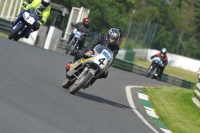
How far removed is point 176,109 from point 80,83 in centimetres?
350

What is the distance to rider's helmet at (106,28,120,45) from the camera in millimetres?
13664

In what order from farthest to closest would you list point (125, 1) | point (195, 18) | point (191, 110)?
1. point (195, 18)
2. point (125, 1)
3. point (191, 110)

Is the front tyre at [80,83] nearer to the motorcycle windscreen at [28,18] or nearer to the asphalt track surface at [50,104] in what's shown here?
the asphalt track surface at [50,104]

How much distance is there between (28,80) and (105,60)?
144 cm

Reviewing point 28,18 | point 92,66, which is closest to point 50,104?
point 92,66

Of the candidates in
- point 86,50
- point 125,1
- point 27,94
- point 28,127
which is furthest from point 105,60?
point 125,1

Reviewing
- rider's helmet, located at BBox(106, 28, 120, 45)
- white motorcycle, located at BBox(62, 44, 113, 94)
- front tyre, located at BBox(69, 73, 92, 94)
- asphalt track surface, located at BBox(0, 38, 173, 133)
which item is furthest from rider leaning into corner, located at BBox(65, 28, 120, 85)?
asphalt track surface, located at BBox(0, 38, 173, 133)

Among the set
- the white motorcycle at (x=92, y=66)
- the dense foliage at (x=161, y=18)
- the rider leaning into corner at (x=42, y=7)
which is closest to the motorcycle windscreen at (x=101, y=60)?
the white motorcycle at (x=92, y=66)

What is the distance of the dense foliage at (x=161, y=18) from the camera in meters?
47.3

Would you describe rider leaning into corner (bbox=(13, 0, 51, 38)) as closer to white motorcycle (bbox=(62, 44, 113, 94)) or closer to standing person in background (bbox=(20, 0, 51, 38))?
standing person in background (bbox=(20, 0, 51, 38))

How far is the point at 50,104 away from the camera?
1117 centimetres

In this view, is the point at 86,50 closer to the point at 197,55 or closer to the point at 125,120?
the point at 125,120

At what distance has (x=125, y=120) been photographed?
40.2 ft

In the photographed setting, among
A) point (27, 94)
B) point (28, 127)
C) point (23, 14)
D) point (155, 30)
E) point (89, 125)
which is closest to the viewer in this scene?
point (28, 127)
